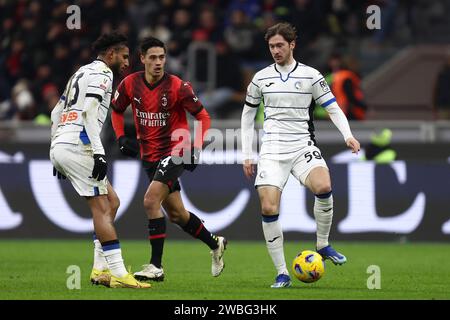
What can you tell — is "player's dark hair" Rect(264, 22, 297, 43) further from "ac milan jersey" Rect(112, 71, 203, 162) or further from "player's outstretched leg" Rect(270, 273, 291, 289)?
"player's outstretched leg" Rect(270, 273, 291, 289)

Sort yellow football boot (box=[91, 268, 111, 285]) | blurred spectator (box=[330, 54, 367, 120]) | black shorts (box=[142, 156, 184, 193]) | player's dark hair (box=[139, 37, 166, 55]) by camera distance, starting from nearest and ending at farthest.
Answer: yellow football boot (box=[91, 268, 111, 285]), player's dark hair (box=[139, 37, 166, 55]), black shorts (box=[142, 156, 184, 193]), blurred spectator (box=[330, 54, 367, 120])

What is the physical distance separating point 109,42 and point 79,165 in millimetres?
1190

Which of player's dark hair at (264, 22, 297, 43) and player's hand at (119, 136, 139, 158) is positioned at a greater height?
player's dark hair at (264, 22, 297, 43)

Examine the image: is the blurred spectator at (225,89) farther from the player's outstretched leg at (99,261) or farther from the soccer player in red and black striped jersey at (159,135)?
the player's outstretched leg at (99,261)

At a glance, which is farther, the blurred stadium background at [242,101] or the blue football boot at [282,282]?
the blurred stadium background at [242,101]

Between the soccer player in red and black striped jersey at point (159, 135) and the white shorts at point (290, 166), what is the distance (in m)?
0.68

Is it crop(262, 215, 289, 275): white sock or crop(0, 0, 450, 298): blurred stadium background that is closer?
crop(262, 215, 289, 275): white sock

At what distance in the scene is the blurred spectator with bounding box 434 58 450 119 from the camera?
20328 millimetres

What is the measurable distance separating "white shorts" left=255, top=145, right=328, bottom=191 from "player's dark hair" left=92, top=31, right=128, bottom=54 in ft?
5.85

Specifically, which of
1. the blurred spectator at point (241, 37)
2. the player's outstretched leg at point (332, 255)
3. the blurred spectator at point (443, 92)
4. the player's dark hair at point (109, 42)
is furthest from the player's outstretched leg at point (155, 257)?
the blurred spectator at point (241, 37)

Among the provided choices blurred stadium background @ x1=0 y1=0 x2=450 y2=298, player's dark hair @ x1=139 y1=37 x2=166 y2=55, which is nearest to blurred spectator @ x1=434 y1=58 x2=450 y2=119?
blurred stadium background @ x1=0 y1=0 x2=450 y2=298

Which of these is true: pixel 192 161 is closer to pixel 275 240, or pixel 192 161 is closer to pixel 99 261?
pixel 275 240

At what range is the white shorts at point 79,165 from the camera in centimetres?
1055

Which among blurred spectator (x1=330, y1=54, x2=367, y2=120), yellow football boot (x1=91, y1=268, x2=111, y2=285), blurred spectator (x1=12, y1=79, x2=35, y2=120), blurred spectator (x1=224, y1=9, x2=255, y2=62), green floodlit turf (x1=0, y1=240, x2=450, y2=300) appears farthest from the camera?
blurred spectator (x1=224, y1=9, x2=255, y2=62)
